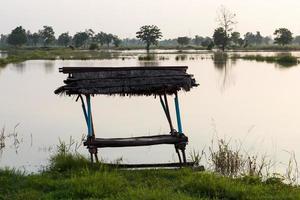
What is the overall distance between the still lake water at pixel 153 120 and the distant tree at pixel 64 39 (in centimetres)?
8643

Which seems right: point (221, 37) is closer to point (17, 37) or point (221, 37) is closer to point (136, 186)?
point (17, 37)

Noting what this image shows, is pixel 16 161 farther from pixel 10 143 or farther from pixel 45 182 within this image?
pixel 45 182

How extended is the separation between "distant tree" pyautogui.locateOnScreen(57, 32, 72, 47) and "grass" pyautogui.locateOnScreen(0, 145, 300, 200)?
10185 centimetres

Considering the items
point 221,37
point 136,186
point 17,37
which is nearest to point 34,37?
point 17,37

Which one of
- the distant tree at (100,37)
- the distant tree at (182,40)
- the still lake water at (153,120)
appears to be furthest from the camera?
the distant tree at (100,37)

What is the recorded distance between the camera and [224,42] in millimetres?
69500

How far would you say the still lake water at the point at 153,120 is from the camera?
→ 9.87m

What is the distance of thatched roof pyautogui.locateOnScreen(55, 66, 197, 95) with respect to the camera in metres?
7.53

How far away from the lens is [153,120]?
537 inches

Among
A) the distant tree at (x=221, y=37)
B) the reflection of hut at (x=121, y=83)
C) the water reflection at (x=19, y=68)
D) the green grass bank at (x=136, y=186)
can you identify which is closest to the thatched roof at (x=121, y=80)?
the reflection of hut at (x=121, y=83)

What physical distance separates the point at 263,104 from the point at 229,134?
5806 mm

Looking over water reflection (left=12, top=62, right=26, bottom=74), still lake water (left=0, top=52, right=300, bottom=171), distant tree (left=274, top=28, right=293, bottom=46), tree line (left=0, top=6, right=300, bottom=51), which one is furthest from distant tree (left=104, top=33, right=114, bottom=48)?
still lake water (left=0, top=52, right=300, bottom=171)

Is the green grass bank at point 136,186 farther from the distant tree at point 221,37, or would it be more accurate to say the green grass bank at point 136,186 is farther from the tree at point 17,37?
the tree at point 17,37

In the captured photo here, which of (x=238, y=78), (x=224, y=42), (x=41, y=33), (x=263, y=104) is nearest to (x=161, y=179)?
(x=263, y=104)
